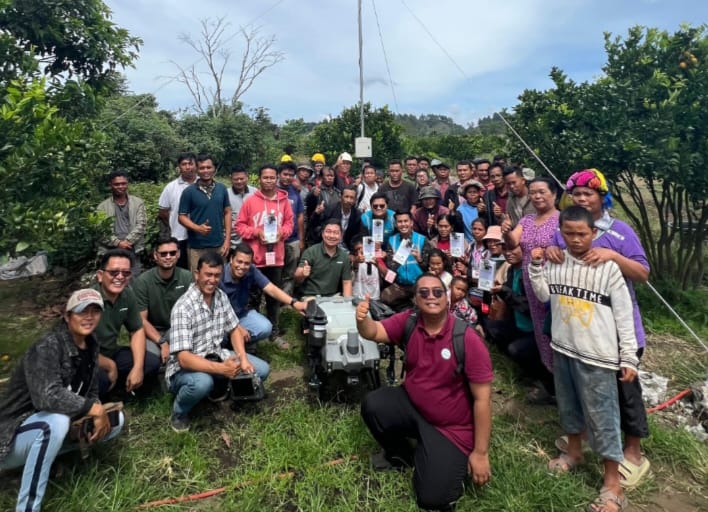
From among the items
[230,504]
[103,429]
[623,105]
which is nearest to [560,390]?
[230,504]

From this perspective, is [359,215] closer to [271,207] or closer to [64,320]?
[271,207]

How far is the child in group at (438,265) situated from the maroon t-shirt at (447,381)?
6.55 feet

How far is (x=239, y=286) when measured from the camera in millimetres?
4109

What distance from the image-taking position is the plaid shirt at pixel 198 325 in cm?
323

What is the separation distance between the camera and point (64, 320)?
100.0 inches

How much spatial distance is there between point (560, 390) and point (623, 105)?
4.48 metres

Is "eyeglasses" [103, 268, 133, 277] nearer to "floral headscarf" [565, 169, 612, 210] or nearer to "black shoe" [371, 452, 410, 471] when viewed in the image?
"black shoe" [371, 452, 410, 471]

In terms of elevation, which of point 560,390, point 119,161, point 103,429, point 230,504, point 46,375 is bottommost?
point 230,504

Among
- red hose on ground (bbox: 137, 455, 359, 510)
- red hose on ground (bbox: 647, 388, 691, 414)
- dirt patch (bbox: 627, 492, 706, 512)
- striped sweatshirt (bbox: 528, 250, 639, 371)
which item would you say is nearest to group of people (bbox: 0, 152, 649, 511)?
striped sweatshirt (bbox: 528, 250, 639, 371)

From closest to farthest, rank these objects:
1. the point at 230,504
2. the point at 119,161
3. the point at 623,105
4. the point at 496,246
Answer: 1. the point at 230,504
2. the point at 496,246
3. the point at 623,105
4. the point at 119,161

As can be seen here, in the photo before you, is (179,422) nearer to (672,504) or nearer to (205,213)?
(205,213)

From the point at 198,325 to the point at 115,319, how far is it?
70 cm

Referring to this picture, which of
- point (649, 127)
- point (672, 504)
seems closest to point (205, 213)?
point (672, 504)

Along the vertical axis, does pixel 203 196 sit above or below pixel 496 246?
above
